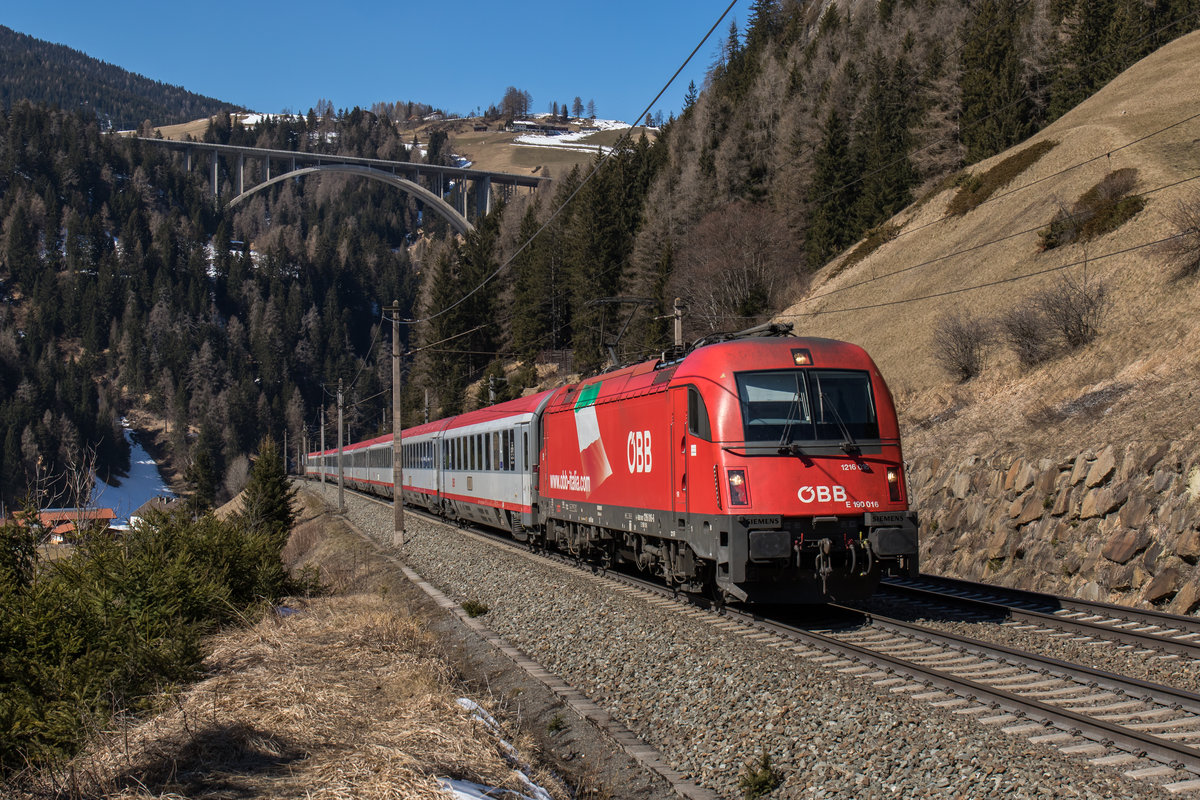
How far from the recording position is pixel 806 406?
35.2 feet

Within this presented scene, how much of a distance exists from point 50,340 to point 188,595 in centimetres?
17732

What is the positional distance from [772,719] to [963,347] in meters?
20.4

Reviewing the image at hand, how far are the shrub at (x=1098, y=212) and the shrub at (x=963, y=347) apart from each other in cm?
587

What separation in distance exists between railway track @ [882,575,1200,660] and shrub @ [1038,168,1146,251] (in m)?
19.7

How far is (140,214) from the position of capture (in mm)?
189125

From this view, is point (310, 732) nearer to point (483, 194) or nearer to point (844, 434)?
point (844, 434)

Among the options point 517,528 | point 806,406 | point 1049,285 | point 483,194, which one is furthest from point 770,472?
point 483,194

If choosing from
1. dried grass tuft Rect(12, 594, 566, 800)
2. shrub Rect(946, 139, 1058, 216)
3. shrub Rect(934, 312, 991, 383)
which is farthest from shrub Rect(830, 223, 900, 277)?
dried grass tuft Rect(12, 594, 566, 800)

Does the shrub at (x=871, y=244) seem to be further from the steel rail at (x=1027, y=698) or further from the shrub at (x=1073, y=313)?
the steel rail at (x=1027, y=698)

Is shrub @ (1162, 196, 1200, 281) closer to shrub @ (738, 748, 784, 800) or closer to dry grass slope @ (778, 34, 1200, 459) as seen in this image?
dry grass slope @ (778, 34, 1200, 459)

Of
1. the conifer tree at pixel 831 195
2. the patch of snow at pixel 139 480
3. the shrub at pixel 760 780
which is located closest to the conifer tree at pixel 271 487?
the conifer tree at pixel 831 195

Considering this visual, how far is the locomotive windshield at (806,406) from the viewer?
10.6m

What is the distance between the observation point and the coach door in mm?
11391

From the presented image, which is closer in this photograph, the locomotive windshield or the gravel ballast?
the gravel ballast
